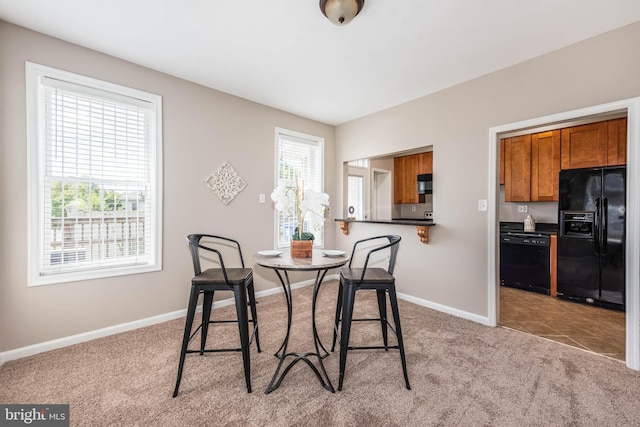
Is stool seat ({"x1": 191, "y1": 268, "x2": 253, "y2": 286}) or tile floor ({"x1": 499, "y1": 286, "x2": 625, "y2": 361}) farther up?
stool seat ({"x1": 191, "y1": 268, "x2": 253, "y2": 286})

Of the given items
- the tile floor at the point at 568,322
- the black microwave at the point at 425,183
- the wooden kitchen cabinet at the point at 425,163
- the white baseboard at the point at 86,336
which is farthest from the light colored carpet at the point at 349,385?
the wooden kitchen cabinet at the point at 425,163

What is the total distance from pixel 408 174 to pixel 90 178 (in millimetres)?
4869

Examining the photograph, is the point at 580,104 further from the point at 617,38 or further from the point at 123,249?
the point at 123,249

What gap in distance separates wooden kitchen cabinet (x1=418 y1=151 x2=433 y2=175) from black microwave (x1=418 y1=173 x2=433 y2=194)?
0.17m

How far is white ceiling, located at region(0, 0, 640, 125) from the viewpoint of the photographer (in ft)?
6.01

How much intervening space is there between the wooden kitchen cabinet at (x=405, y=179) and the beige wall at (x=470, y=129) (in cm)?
183

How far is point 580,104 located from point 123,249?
414cm

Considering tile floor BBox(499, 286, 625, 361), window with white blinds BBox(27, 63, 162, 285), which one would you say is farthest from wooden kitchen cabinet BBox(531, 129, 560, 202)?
window with white blinds BBox(27, 63, 162, 285)

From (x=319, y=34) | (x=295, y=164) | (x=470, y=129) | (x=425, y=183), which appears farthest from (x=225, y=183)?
(x=425, y=183)

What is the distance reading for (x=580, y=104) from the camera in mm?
2182

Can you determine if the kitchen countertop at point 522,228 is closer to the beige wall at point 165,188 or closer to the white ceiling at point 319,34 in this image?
the white ceiling at point 319,34

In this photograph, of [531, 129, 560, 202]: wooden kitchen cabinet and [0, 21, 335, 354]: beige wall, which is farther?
[531, 129, 560, 202]: wooden kitchen cabinet

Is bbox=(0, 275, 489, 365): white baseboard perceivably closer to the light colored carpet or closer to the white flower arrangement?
the light colored carpet

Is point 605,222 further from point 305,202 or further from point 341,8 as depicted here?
point 341,8
